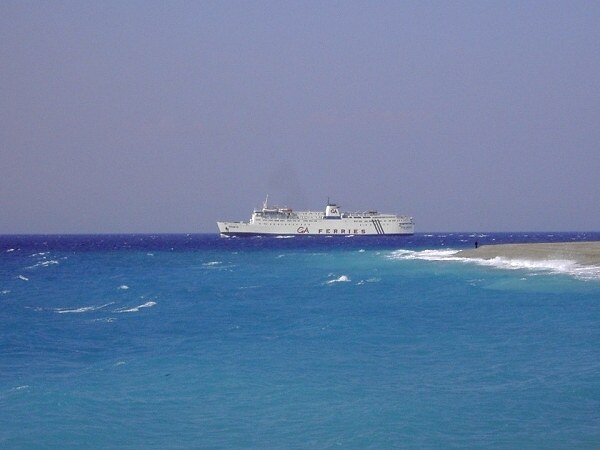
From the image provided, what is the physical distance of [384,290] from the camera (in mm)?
39312

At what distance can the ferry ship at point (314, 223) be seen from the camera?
157 meters

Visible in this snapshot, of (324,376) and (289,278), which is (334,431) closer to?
(324,376)

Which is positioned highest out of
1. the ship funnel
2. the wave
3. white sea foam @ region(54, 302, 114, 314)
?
the ship funnel

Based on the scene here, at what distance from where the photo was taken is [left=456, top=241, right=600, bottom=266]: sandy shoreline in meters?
54.1

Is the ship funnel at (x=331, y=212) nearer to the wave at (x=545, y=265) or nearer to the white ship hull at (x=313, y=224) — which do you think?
the white ship hull at (x=313, y=224)

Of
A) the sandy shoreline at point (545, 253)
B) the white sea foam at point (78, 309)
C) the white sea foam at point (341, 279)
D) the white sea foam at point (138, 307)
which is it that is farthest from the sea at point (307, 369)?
the sandy shoreline at point (545, 253)

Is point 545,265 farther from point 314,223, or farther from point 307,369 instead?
point 314,223

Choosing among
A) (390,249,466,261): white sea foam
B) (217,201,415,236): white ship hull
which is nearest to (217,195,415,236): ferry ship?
(217,201,415,236): white ship hull

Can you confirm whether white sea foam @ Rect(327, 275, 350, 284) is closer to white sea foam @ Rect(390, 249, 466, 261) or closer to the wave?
the wave

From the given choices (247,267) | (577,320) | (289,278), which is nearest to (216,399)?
(577,320)

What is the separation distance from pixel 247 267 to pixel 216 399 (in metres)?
46.0

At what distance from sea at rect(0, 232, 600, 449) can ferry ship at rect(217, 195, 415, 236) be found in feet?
386

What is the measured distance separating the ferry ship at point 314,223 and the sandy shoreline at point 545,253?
86.2m

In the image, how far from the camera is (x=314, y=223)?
15800 cm
